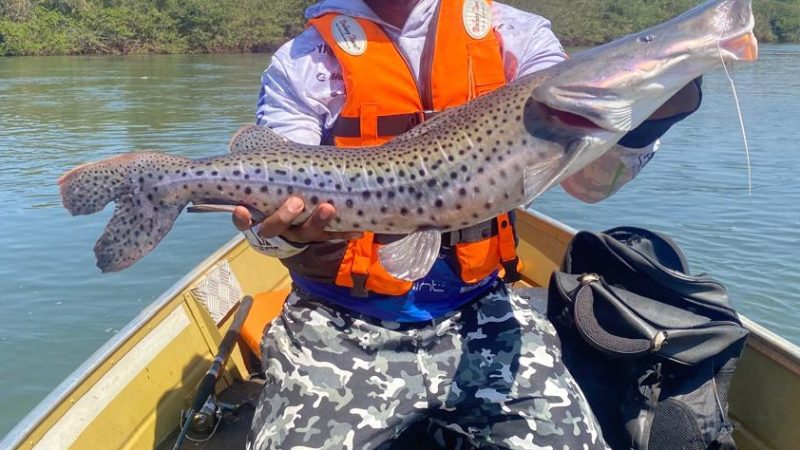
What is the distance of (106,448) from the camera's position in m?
3.89

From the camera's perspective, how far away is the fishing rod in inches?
163

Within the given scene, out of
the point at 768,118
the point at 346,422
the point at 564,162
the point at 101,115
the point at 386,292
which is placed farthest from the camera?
the point at 101,115

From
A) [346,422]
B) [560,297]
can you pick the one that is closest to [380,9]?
[560,297]

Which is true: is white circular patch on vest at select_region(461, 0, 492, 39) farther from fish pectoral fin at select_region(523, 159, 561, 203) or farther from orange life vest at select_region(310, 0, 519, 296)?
fish pectoral fin at select_region(523, 159, 561, 203)

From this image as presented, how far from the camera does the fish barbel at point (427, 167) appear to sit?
2.94 m

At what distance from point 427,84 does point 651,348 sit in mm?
1716

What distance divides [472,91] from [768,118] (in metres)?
21.4

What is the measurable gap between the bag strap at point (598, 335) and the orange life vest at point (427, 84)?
0.37 m

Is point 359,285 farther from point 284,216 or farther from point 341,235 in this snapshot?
point 284,216

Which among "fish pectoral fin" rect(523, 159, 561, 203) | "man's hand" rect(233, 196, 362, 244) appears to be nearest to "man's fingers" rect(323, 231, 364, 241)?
"man's hand" rect(233, 196, 362, 244)

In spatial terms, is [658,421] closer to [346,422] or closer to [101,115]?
[346,422]

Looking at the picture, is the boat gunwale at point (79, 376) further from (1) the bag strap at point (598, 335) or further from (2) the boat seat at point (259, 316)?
(1) the bag strap at point (598, 335)

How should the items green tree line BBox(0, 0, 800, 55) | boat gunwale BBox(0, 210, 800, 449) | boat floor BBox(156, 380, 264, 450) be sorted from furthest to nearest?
1. green tree line BBox(0, 0, 800, 55)
2. boat floor BBox(156, 380, 264, 450)
3. boat gunwale BBox(0, 210, 800, 449)

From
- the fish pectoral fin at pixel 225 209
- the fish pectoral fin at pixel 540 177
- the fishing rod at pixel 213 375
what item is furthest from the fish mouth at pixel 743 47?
the fishing rod at pixel 213 375
